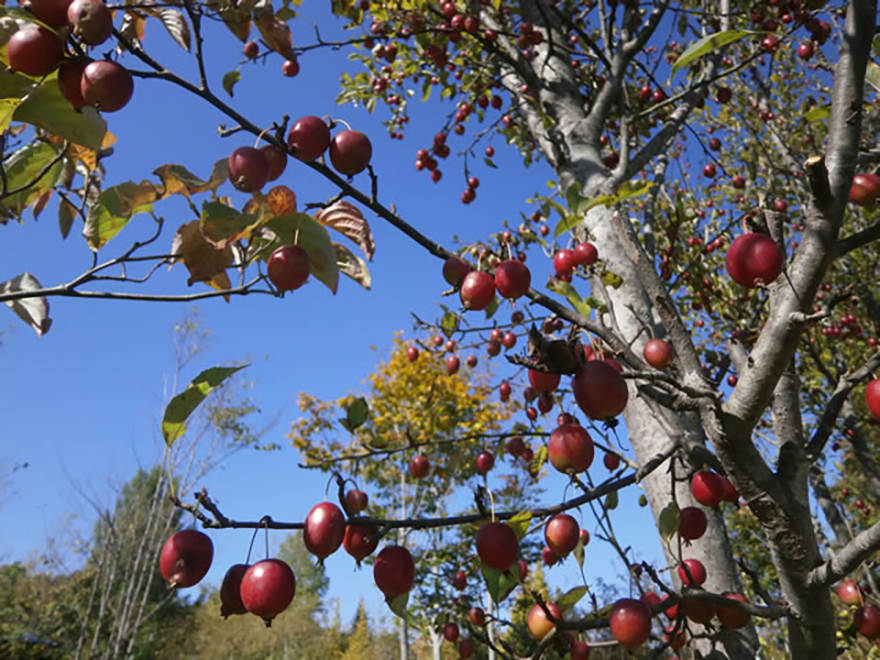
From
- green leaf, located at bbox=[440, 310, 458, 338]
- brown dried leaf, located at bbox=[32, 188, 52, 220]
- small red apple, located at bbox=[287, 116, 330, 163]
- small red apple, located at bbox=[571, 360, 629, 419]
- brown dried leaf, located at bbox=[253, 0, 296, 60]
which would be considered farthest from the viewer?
green leaf, located at bbox=[440, 310, 458, 338]

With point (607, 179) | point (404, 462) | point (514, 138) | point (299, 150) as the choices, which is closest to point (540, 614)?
point (299, 150)

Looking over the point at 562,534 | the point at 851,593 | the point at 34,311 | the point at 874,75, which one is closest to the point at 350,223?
the point at 34,311

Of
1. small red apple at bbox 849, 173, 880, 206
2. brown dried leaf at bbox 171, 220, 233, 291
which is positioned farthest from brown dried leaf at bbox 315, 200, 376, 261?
small red apple at bbox 849, 173, 880, 206

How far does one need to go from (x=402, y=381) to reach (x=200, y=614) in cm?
2130

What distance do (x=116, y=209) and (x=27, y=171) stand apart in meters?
0.31

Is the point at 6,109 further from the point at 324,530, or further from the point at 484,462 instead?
the point at 484,462

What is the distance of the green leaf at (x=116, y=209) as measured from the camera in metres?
1.18

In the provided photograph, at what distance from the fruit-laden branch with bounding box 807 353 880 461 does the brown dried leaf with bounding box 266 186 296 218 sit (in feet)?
4.25

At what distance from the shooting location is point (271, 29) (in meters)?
1.34

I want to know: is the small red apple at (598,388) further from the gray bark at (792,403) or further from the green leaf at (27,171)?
the green leaf at (27,171)

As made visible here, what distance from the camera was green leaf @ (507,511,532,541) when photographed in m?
1.12

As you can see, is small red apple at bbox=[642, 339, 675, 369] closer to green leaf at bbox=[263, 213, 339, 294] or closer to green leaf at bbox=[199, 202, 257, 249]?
green leaf at bbox=[263, 213, 339, 294]

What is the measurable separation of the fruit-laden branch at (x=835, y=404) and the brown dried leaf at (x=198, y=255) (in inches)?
54.3

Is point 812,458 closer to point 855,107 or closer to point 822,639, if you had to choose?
point 822,639
